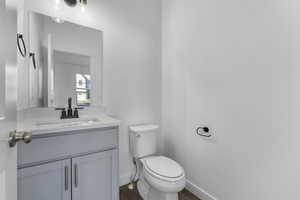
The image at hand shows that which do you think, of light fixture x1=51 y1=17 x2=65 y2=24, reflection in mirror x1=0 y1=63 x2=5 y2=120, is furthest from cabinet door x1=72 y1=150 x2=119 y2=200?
light fixture x1=51 y1=17 x2=65 y2=24

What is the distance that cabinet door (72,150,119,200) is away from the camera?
112 centimetres

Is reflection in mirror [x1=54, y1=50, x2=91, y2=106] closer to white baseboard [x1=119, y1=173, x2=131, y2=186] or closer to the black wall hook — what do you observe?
white baseboard [x1=119, y1=173, x2=131, y2=186]

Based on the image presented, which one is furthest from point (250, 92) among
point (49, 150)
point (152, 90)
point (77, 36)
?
point (77, 36)

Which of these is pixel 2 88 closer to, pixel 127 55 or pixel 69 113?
pixel 69 113

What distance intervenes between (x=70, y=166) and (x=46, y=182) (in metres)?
0.16

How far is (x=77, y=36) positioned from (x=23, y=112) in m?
0.87

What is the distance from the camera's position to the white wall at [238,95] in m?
1.04

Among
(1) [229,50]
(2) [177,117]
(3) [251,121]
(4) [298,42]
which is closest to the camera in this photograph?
(4) [298,42]

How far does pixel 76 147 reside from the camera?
111cm

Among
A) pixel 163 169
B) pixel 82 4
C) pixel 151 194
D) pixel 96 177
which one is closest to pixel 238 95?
pixel 163 169

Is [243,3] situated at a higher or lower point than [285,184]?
higher

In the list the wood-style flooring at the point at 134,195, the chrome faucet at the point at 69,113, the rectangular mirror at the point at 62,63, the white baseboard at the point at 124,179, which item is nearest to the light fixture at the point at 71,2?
the rectangular mirror at the point at 62,63

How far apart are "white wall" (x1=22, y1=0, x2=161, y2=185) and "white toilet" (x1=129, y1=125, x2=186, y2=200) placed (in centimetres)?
20

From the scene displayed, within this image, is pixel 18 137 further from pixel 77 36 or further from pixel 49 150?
pixel 77 36
